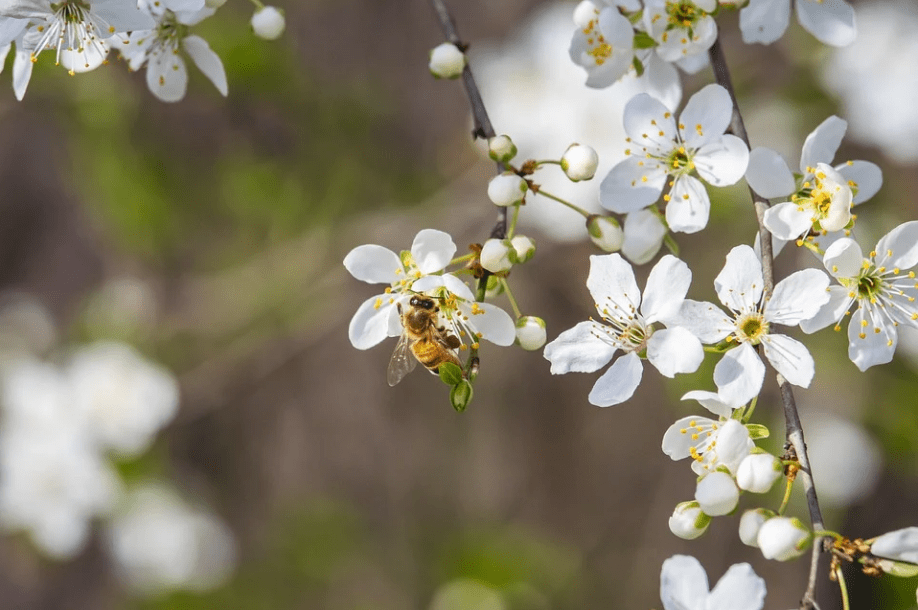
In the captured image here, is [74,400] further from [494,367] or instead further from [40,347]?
[494,367]

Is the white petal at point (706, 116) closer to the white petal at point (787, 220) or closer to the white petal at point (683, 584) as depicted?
the white petal at point (787, 220)

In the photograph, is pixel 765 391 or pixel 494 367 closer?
pixel 765 391

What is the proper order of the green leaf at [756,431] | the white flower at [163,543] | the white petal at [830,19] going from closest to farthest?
the green leaf at [756,431] → the white petal at [830,19] → the white flower at [163,543]

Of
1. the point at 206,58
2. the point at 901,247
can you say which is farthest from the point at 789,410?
the point at 206,58

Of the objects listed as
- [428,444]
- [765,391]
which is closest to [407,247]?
[428,444]

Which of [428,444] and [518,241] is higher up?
[428,444]

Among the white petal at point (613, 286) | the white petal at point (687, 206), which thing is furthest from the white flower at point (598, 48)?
the white petal at point (613, 286)
